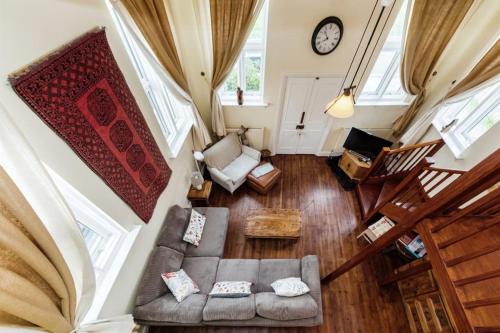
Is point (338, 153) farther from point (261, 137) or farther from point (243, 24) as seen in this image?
point (243, 24)

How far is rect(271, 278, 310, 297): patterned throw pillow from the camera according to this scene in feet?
8.21

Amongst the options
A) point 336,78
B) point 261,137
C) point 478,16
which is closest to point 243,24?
point 336,78

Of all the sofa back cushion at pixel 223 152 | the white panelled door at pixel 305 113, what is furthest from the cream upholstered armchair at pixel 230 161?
the white panelled door at pixel 305 113

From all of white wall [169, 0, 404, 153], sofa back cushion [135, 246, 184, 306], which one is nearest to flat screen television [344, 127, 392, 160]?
white wall [169, 0, 404, 153]

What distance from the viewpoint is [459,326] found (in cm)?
162

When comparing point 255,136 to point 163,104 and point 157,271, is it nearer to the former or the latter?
point 163,104

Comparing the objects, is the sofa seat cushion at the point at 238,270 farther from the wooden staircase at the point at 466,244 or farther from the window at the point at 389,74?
the window at the point at 389,74

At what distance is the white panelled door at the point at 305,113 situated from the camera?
12.3 feet

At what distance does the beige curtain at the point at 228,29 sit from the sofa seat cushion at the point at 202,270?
2777 millimetres

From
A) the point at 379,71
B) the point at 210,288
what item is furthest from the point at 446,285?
the point at 379,71

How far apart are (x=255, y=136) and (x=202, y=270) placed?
9.08 ft

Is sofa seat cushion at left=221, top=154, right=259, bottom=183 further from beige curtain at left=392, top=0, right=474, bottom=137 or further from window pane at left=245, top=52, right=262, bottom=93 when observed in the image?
beige curtain at left=392, top=0, right=474, bottom=137

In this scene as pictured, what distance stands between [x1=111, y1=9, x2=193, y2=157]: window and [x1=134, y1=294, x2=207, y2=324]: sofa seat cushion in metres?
1.94

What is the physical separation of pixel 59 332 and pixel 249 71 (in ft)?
12.7
